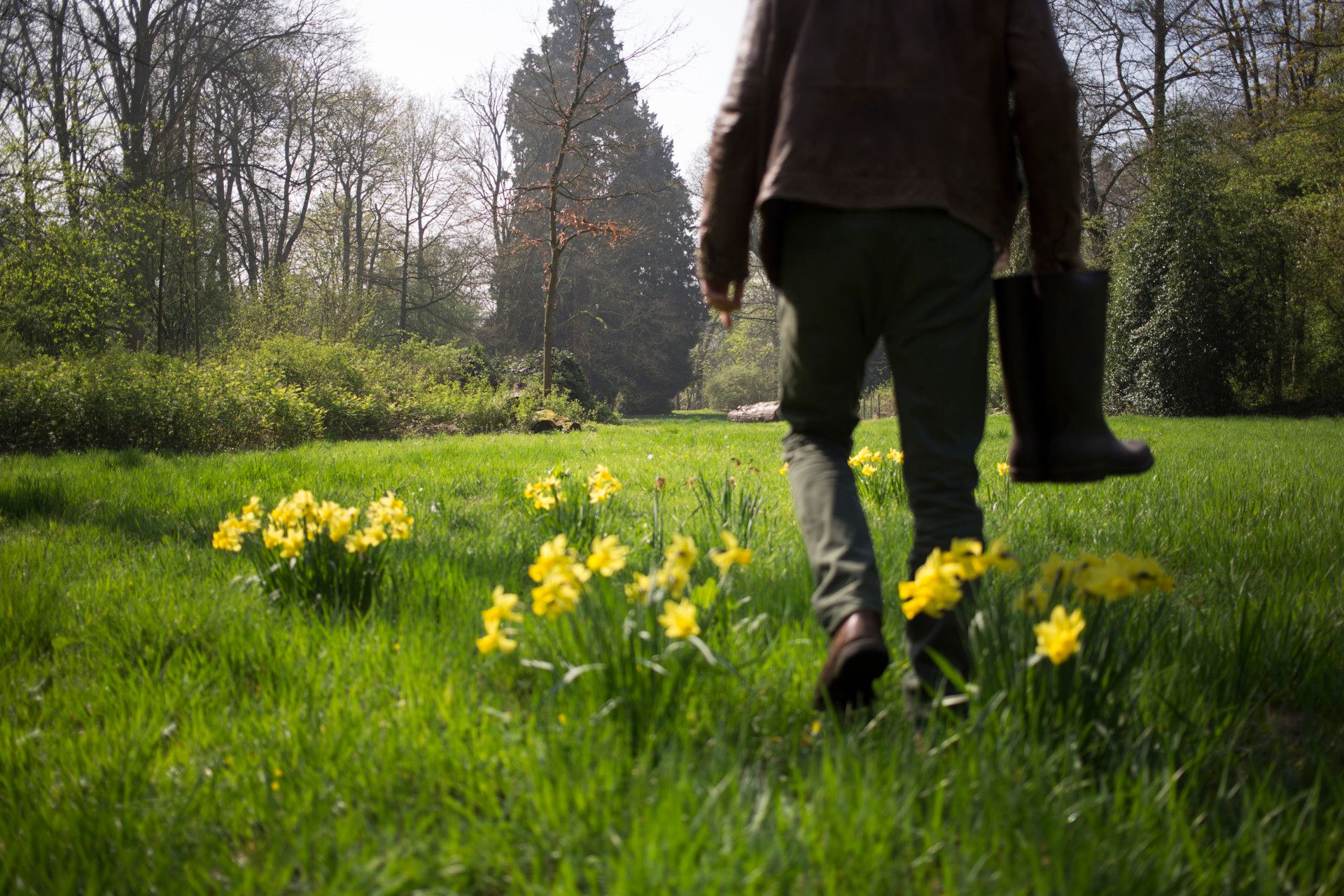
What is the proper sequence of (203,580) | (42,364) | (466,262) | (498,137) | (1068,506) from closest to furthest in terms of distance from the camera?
(203,580) → (1068,506) → (42,364) → (498,137) → (466,262)

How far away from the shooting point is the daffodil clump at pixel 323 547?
7.77ft

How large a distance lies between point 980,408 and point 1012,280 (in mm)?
363

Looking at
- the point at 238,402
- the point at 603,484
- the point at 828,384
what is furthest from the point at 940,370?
the point at 238,402

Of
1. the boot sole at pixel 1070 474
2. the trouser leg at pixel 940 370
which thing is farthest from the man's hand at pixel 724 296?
the boot sole at pixel 1070 474

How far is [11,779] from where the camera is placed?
4.75 ft

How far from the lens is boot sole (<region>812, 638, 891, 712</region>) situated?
1.52 meters

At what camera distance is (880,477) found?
4.43 metres

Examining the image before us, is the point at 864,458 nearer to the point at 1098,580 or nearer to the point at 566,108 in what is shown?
the point at 1098,580

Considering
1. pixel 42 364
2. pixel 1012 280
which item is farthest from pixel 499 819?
pixel 42 364

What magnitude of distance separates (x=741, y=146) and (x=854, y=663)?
51.3 inches

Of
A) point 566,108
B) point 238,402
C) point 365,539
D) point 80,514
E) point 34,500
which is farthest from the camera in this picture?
point 566,108

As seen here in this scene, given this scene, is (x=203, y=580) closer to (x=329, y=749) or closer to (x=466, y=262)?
(x=329, y=749)

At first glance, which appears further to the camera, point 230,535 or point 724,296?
point 230,535

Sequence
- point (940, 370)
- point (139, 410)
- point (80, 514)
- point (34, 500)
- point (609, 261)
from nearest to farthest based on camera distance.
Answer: point (940, 370) → point (80, 514) → point (34, 500) → point (139, 410) → point (609, 261)
